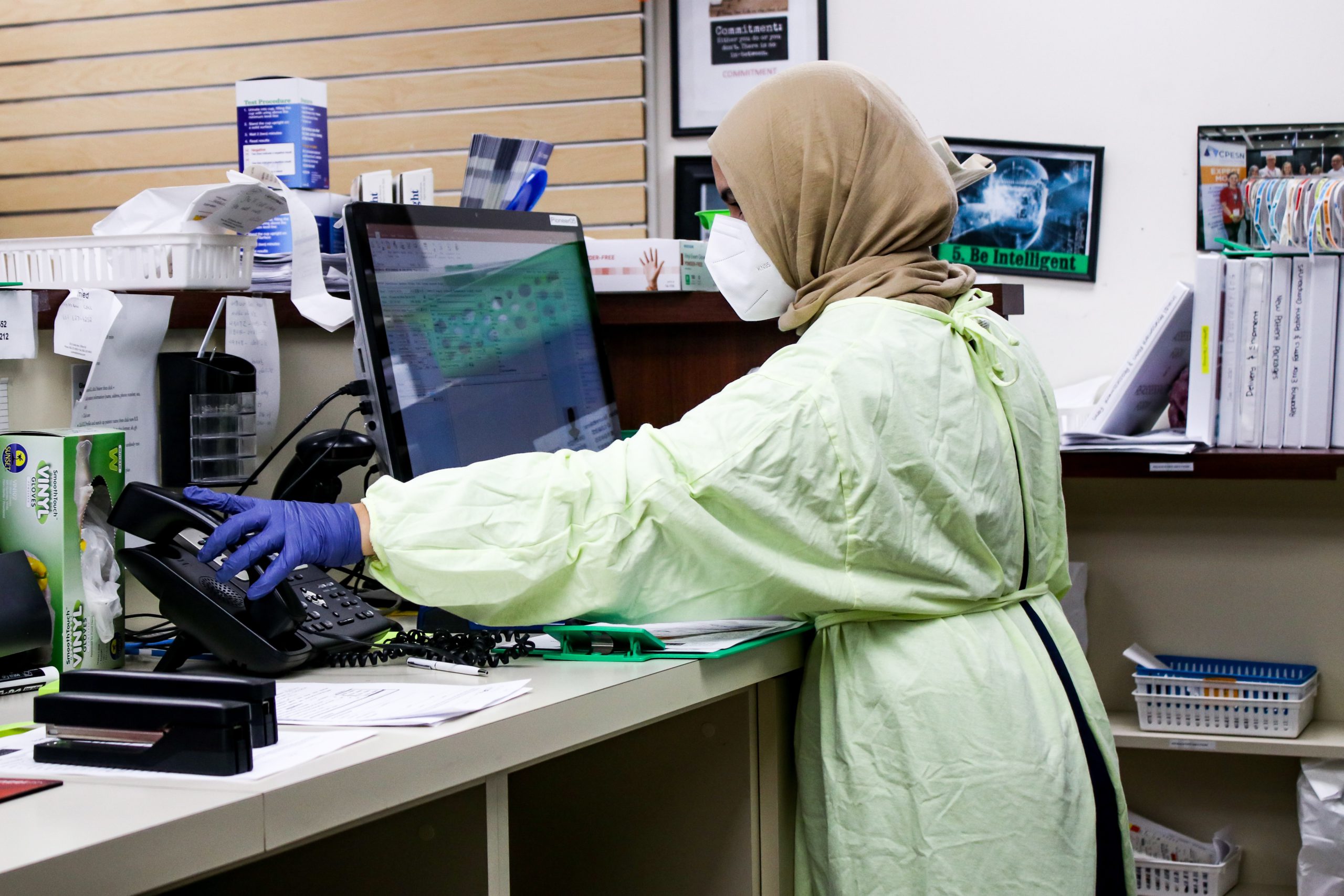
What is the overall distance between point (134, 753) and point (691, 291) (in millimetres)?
1150

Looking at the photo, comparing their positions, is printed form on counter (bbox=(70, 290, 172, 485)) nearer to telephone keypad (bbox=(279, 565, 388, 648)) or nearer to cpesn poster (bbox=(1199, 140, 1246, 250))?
telephone keypad (bbox=(279, 565, 388, 648))

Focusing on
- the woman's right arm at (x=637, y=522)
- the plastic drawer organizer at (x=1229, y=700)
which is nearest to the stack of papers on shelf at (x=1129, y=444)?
the plastic drawer organizer at (x=1229, y=700)

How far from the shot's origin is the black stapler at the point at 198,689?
2.56ft

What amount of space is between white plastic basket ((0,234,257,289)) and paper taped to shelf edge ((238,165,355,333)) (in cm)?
8

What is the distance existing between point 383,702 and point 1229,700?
6.06 feet

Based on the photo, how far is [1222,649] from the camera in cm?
249

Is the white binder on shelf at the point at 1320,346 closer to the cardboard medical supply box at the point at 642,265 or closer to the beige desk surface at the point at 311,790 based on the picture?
the cardboard medical supply box at the point at 642,265

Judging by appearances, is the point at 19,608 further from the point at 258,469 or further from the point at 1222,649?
the point at 1222,649

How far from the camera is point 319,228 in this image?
5.47ft

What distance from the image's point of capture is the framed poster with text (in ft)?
9.68

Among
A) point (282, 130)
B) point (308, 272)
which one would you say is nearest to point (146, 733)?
point (308, 272)

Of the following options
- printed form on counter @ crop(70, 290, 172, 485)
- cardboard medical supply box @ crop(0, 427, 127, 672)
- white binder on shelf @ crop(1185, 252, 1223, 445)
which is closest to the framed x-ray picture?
white binder on shelf @ crop(1185, 252, 1223, 445)

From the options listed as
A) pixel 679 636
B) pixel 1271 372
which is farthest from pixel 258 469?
pixel 1271 372

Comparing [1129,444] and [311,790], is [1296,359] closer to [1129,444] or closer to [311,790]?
[1129,444]
